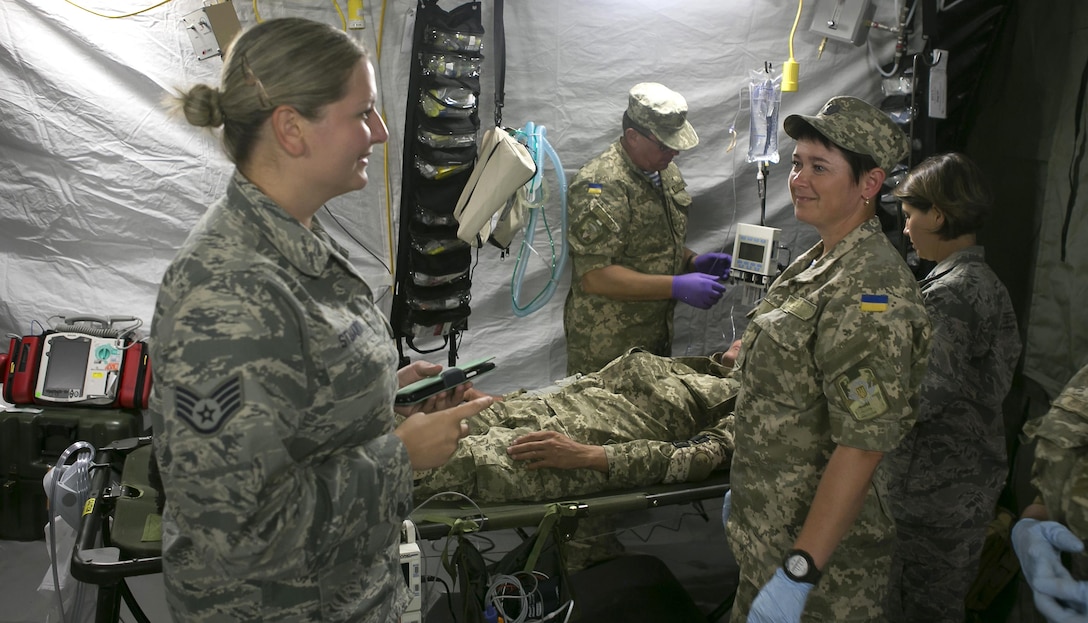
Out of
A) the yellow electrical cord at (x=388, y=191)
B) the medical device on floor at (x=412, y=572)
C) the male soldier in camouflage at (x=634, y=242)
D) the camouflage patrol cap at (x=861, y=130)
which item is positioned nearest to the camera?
the camouflage patrol cap at (x=861, y=130)

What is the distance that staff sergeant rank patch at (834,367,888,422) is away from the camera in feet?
5.14

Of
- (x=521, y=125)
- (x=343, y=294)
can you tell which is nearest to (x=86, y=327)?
(x=521, y=125)

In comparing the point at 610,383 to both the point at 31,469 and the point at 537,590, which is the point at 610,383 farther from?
the point at 31,469

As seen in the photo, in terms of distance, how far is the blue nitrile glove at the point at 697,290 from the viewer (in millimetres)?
3092

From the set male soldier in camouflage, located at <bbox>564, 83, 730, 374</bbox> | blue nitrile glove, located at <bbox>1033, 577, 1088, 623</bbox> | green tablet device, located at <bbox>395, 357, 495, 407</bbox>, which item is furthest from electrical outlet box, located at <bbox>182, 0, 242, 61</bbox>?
blue nitrile glove, located at <bbox>1033, 577, 1088, 623</bbox>

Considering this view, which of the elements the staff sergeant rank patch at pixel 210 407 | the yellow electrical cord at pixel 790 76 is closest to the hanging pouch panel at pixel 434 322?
the yellow electrical cord at pixel 790 76

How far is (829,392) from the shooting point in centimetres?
164

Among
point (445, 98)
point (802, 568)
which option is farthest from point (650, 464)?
point (445, 98)

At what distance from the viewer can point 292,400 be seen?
1111 millimetres

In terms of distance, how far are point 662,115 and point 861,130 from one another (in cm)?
139

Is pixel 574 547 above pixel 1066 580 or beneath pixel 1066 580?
beneath

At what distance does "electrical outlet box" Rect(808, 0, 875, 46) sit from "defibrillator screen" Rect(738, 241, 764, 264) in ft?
3.61

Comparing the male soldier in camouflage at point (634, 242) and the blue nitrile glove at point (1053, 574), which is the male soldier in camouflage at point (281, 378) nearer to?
the blue nitrile glove at point (1053, 574)

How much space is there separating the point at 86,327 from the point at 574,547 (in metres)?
2.09
